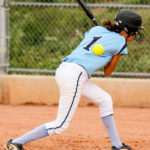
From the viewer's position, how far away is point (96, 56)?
4.48 meters

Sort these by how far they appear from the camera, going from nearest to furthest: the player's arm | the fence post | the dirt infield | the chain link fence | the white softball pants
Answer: the white softball pants, the player's arm, the dirt infield, the fence post, the chain link fence

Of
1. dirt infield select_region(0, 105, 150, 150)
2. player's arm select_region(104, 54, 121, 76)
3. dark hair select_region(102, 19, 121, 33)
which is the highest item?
dark hair select_region(102, 19, 121, 33)

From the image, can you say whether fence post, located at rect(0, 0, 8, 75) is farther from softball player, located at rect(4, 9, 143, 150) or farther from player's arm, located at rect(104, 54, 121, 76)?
player's arm, located at rect(104, 54, 121, 76)

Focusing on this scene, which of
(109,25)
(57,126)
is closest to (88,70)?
(109,25)

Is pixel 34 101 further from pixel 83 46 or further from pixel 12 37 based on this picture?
pixel 83 46

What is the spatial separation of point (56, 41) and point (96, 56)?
4034mm

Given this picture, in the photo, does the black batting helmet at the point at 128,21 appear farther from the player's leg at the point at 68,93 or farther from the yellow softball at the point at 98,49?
the player's leg at the point at 68,93

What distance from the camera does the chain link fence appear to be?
818 cm

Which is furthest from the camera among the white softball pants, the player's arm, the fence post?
the fence post

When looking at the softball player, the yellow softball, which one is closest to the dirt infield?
the softball player

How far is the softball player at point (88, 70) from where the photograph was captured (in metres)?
4.45

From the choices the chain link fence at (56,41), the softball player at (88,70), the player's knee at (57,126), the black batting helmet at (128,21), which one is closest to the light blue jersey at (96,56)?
the softball player at (88,70)

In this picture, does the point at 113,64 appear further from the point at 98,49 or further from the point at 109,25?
the point at 109,25

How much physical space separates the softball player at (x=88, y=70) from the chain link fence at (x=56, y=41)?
344 cm
